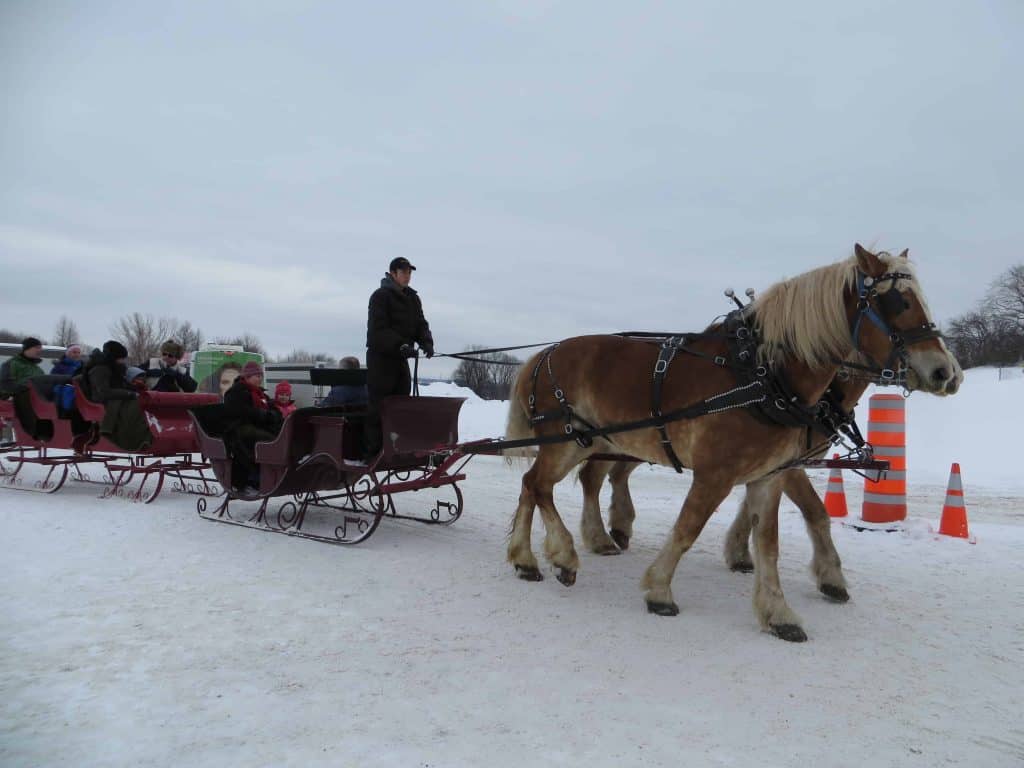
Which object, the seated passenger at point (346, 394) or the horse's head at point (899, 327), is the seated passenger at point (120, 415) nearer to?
the seated passenger at point (346, 394)

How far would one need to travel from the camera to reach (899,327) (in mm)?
3609

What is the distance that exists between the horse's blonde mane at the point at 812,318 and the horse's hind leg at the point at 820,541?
1056 mm

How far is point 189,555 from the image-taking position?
5406 mm

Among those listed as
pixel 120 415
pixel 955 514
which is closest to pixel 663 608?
pixel 955 514

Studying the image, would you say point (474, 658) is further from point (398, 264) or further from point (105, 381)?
point (105, 381)

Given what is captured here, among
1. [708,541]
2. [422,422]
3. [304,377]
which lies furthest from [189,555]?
[304,377]

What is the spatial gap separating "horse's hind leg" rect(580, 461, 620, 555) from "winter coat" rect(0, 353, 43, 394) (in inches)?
292

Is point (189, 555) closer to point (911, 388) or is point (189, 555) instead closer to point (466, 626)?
point (466, 626)

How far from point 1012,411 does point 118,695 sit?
2020 centimetres

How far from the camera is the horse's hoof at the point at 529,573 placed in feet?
16.6

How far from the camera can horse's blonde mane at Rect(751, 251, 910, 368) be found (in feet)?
12.6

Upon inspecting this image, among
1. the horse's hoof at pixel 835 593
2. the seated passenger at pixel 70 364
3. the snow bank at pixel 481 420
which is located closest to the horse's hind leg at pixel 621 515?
the horse's hoof at pixel 835 593

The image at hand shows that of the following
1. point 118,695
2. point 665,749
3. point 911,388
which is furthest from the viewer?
point 911,388

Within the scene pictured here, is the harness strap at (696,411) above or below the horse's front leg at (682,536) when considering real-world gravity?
above
